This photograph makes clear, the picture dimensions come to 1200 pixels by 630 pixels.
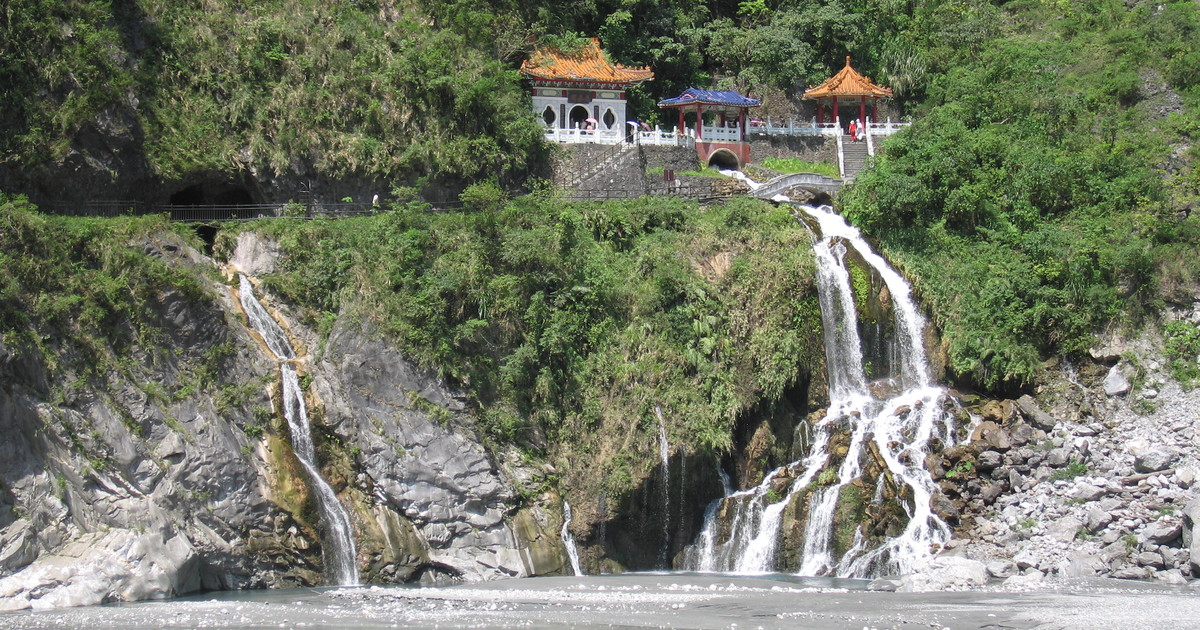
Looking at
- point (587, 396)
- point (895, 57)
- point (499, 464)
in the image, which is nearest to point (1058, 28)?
point (895, 57)

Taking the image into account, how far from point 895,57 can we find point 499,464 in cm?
2663

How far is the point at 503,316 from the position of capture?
2873 cm

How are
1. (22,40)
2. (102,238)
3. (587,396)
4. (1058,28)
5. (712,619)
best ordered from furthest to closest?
(1058,28) → (22,40) → (587,396) → (102,238) → (712,619)

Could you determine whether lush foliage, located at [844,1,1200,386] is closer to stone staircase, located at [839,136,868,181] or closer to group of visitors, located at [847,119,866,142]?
group of visitors, located at [847,119,866,142]

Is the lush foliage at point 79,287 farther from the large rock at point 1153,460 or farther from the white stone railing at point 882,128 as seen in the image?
the white stone railing at point 882,128

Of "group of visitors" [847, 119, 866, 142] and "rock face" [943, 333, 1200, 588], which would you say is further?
"group of visitors" [847, 119, 866, 142]

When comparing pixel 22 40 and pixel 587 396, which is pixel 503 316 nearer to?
pixel 587 396

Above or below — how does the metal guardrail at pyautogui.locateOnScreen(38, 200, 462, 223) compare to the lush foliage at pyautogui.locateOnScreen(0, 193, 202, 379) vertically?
above

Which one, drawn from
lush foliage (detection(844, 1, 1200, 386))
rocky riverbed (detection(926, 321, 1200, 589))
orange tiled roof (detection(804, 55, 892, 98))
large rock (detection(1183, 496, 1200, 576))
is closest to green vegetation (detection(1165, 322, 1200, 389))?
rocky riverbed (detection(926, 321, 1200, 589))

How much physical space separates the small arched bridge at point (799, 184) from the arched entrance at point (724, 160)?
4775 millimetres

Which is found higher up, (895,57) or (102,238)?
(895,57)

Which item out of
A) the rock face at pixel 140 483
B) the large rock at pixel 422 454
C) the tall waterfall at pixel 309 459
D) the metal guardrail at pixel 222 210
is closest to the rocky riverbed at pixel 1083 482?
the large rock at pixel 422 454

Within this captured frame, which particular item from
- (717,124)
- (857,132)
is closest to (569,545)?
(717,124)

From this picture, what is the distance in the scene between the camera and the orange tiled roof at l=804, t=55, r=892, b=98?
1693 inches
